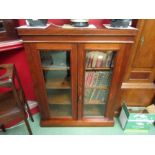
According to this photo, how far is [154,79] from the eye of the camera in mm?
1449

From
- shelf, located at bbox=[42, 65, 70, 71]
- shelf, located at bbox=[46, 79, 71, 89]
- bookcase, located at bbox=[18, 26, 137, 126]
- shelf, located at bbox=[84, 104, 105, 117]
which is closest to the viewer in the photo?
bookcase, located at bbox=[18, 26, 137, 126]

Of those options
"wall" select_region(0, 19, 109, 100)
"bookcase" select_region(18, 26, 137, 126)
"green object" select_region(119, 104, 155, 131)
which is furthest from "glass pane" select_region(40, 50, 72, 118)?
"green object" select_region(119, 104, 155, 131)

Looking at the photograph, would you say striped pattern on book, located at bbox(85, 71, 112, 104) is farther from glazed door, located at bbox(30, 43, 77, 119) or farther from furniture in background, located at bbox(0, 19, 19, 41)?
furniture in background, located at bbox(0, 19, 19, 41)

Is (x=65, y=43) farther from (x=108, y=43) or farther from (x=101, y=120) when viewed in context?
(x=101, y=120)

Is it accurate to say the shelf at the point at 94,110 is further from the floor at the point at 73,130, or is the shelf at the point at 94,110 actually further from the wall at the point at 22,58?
the wall at the point at 22,58

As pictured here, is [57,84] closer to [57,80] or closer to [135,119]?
[57,80]

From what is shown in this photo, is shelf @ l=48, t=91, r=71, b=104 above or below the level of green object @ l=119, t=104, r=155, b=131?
above

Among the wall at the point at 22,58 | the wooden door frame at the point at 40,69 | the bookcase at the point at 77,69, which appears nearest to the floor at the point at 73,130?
the bookcase at the point at 77,69

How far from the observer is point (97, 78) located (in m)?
1.35

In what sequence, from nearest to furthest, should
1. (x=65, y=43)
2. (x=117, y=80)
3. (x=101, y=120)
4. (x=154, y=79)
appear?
(x=65, y=43)
(x=117, y=80)
(x=154, y=79)
(x=101, y=120)

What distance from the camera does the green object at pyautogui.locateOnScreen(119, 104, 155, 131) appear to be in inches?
55.5

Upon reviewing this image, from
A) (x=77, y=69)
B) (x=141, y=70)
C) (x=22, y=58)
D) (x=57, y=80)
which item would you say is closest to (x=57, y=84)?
(x=57, y=80)
